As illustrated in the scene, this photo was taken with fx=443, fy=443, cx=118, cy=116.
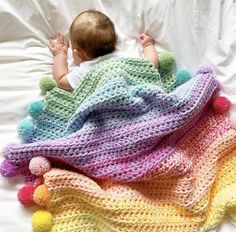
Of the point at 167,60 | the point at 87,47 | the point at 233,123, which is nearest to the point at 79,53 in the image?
the point at 87,47

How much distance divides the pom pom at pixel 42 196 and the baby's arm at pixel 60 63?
302 millimetres

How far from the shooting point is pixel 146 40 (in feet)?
4.14

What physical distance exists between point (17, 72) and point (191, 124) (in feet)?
1.63

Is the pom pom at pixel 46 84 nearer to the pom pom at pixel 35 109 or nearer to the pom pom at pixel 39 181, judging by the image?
the pom pom at pixel 35 109

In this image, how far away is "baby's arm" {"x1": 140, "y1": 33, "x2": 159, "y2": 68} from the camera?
123cm

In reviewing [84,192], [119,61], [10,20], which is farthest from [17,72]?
[84,192]

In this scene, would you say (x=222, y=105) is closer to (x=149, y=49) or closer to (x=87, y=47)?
(x=149, y=49)

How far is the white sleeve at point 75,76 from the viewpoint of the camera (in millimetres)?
1200

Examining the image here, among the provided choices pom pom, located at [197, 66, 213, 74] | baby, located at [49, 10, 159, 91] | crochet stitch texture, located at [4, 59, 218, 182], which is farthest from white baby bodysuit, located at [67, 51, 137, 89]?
pom pom, located at [197, 66, 213, 74]

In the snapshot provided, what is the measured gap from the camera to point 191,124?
3.73 ft

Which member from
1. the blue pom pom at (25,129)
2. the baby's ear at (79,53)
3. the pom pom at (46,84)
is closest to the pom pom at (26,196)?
the blue pom pom at (25,129)

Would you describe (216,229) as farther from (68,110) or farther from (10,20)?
(10,20)

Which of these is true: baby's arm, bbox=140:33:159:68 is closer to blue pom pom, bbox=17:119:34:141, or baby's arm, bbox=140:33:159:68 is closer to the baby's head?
the baby's head

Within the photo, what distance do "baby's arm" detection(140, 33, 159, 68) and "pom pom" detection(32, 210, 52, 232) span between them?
0.50 meters
